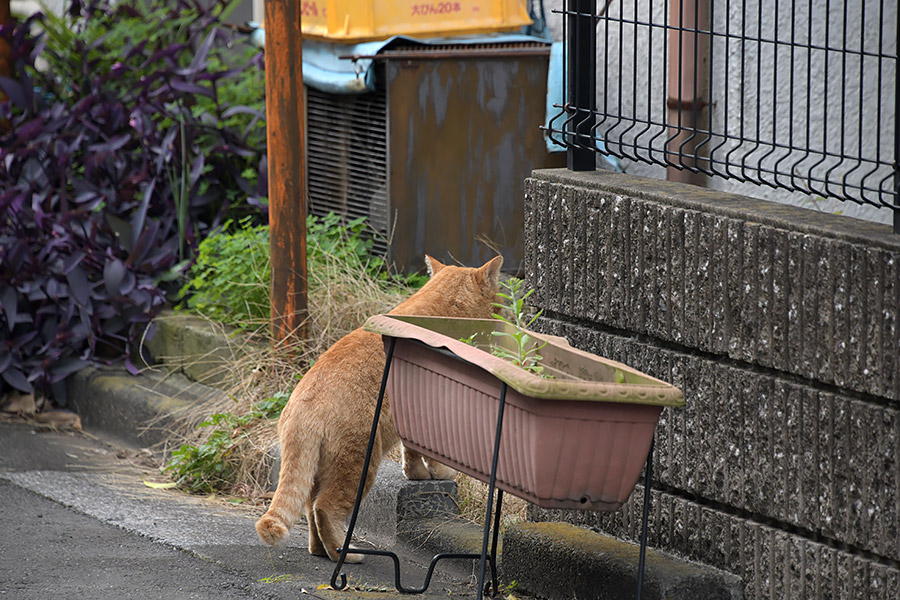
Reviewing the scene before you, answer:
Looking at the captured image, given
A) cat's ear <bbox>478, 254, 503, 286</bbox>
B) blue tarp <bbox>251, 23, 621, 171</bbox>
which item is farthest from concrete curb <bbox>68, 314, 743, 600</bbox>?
blue tarp <bbox>251, 23, 621, 171</bbox>

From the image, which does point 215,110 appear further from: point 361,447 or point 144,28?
point 361,447

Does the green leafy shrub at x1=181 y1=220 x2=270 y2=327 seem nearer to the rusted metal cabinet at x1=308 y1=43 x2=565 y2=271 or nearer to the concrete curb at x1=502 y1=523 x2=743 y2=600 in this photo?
the rusted metal cabinet at x1=308 y1=43 x2=565 y2=271

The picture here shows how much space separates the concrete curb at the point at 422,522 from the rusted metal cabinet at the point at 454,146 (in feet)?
4.21

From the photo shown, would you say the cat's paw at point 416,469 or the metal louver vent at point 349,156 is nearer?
the cat's paw at point 416,469

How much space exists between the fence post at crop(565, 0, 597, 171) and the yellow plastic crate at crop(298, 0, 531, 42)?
2.66 m

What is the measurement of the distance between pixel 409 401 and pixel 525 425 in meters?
0.62

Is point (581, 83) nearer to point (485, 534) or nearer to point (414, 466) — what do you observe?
point (414, 466)

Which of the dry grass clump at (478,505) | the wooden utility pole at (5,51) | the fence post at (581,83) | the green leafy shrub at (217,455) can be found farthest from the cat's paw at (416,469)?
the wooden utility pole at (5,51)

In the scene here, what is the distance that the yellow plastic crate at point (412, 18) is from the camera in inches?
277

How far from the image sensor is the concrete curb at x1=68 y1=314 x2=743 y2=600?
12.9 ft

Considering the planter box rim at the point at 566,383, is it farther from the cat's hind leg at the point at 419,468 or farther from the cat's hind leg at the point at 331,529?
the cat's hind leg at the point at 419,468

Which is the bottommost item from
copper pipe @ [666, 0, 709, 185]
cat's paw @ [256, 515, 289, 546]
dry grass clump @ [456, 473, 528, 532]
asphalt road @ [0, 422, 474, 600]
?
asphalt road @ [0, 422, 474, 600]

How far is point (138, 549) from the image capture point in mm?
4906

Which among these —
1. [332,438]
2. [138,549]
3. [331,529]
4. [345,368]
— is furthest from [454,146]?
[138,549]
